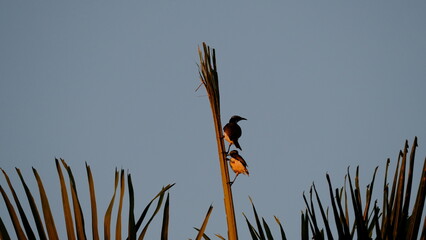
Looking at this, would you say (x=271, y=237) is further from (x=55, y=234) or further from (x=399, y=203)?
(x=55, y=234)

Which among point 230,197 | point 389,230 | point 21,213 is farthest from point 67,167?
point 389,230

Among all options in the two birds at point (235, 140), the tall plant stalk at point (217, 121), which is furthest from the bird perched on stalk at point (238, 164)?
the tall plant stalk at point (217, 121)

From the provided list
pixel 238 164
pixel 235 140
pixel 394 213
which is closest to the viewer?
pixel 394 213

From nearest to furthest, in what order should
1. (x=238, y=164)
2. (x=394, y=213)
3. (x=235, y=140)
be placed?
(x=394, y=213) → (x=238, y=164) → (x=235, y=140)

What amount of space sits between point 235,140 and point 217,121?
439mm

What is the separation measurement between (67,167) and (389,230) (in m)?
0.89

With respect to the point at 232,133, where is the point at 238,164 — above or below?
below

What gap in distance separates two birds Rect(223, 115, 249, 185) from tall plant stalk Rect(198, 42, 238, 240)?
25 cm

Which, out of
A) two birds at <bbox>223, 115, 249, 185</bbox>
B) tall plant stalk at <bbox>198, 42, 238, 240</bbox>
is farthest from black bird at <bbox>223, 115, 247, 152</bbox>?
tall plant stalk at <bbox>198, 42, 238, 240</bbox>

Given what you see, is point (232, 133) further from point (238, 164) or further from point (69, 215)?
point (69, 215)


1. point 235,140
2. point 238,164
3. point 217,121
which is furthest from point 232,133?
point 217,121

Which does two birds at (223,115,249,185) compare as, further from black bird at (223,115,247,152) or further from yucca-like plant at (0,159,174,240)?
yucca-like plant at (0,159,174,240)

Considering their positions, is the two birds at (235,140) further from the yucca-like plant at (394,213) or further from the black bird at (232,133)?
the yucca-like plant at (394,213)

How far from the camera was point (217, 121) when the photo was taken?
4.42 ft
